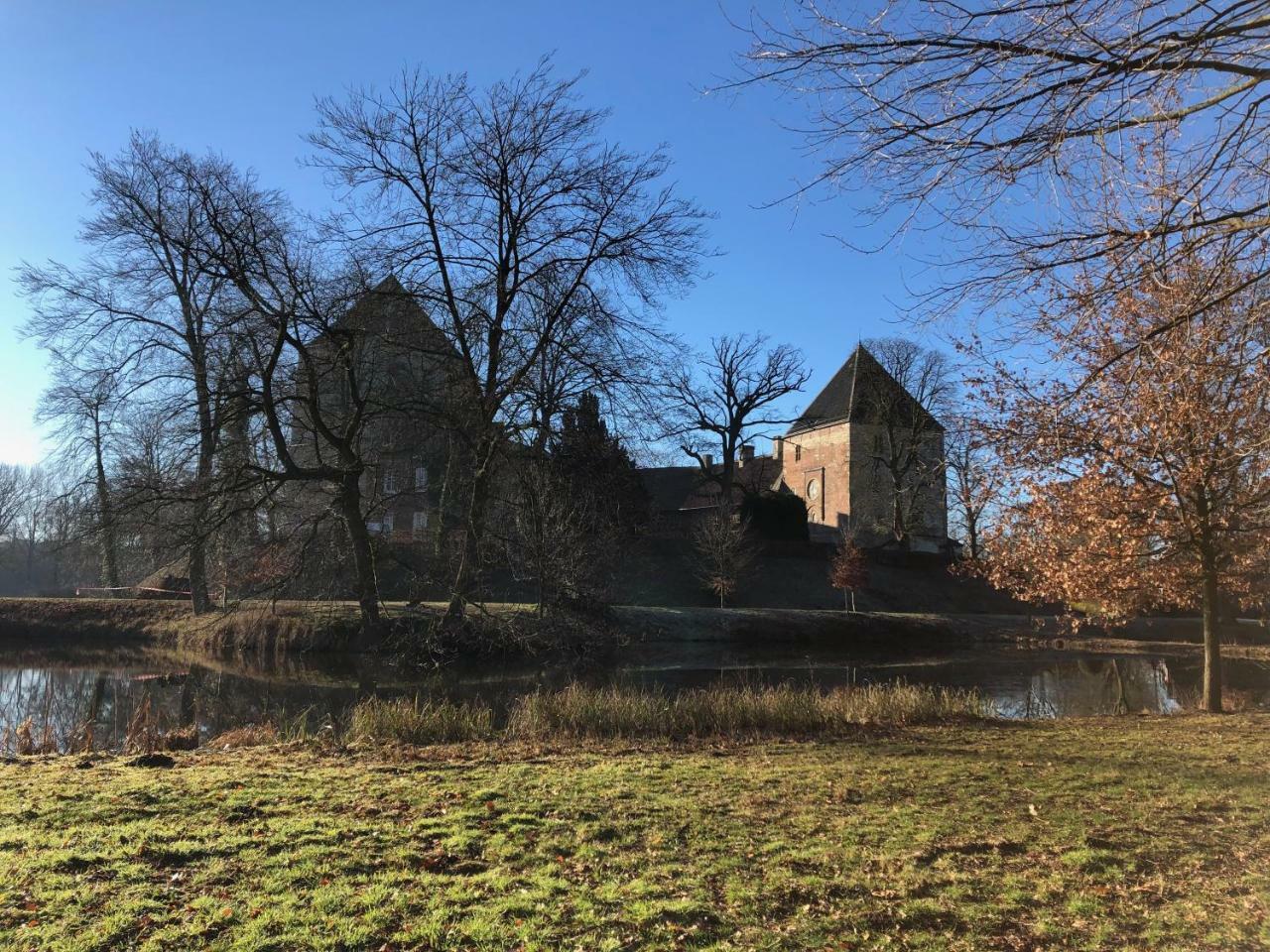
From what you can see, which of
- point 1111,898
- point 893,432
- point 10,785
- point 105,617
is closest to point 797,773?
point 1111,898

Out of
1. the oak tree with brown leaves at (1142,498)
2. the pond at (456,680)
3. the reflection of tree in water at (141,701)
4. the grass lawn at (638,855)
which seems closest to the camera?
the grass lawn at (638,855)

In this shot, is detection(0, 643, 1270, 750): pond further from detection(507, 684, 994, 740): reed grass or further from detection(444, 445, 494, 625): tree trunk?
detection(507, 684, 994, 740): reed grass

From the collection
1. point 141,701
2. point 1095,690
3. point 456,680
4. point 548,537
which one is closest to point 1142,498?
point 1095,690

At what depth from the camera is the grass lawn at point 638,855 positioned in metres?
3.77

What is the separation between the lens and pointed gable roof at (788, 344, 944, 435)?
43594 mm

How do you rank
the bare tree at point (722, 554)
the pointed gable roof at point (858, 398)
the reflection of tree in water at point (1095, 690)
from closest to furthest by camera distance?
1. the reflection of tree in water at point (1095, 690)
2. the bare tree at point (722, 554)
3. the pointed gable roof at point (858, 398)

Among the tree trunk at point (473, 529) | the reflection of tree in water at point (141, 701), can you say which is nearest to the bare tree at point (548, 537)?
the tree trunk at point (473, 529)

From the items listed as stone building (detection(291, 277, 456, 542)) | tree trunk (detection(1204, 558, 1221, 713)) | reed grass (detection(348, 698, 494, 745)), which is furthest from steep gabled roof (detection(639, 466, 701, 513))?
reed grass (detection(348, 698, 494, 745))

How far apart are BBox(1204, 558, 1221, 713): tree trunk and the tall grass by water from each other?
12.8 ft

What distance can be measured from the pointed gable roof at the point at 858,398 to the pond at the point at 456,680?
1973 cm

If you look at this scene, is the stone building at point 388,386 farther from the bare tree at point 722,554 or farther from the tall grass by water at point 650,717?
the bare tree at point 722,554

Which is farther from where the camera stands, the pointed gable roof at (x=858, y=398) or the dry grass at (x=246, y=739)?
the pointed gable roof at (x=858, y=398)

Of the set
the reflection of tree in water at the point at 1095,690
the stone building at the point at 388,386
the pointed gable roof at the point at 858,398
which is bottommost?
the reflection of tree in water at the point at 1095,690

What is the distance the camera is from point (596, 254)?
16.2 meters
